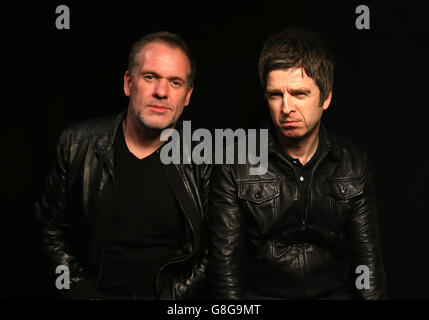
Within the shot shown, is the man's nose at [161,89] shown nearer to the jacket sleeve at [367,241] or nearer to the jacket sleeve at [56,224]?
the jacket sleeve at [56,224]

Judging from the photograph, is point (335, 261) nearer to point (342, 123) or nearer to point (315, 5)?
point (342, 123)

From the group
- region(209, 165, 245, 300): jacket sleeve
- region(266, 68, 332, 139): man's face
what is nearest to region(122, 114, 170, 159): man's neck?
region(209, 165, 245, 300): jacket sleeve

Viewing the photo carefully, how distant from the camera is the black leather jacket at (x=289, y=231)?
2158 mm

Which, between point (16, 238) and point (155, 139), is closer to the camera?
point (155, 139)

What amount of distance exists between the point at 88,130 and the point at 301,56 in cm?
110

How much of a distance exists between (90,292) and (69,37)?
1382mm

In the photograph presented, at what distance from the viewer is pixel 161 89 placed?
84.1 inches

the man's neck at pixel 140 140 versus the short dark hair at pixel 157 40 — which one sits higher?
the short dark hair at pixel 157 40

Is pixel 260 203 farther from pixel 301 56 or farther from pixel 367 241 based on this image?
pixel 301 56

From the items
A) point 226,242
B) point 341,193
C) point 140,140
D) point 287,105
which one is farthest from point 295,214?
point 140,140

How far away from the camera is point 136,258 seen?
2.24 m

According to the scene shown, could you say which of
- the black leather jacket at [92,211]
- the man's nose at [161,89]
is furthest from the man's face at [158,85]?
the black leather jacket at [92,211]

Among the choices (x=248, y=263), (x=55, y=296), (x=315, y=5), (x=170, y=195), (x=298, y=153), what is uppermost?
(x=315, y=5)

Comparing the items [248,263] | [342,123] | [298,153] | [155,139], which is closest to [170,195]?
[155,139]
